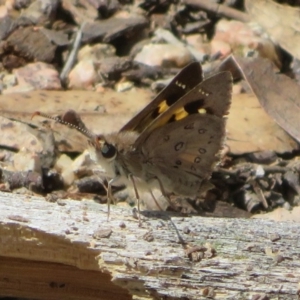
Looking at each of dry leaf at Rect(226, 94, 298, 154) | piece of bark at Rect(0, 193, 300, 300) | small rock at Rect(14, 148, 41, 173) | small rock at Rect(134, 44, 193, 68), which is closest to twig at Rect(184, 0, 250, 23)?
small rock at Rect(134, 44, 193, 68)

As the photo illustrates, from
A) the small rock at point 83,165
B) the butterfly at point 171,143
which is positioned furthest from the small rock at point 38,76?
the butterfly at point 171,143

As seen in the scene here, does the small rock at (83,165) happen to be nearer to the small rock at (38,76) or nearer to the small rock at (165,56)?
the small rock at (38,76)

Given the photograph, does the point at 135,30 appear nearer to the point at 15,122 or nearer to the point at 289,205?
the point at 15,122

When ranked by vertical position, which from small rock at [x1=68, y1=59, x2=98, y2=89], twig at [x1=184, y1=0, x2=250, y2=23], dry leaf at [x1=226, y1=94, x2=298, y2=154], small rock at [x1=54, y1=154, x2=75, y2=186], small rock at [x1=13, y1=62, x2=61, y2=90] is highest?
twig at [x1=184, y1=0, x2=250, y2=23]

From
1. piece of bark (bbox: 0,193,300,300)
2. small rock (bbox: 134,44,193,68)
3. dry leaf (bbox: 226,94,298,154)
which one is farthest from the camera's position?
Result: small rock (bbox: 134,44,193,68)

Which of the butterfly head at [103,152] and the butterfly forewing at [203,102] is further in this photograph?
the butterfly head at [103,152]

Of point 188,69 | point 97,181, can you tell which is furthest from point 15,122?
point 188,69

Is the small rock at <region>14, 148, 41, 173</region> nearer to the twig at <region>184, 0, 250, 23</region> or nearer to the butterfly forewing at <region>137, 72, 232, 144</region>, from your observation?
the butterfly forewing at <region>137, 72, 232, 144</region>
